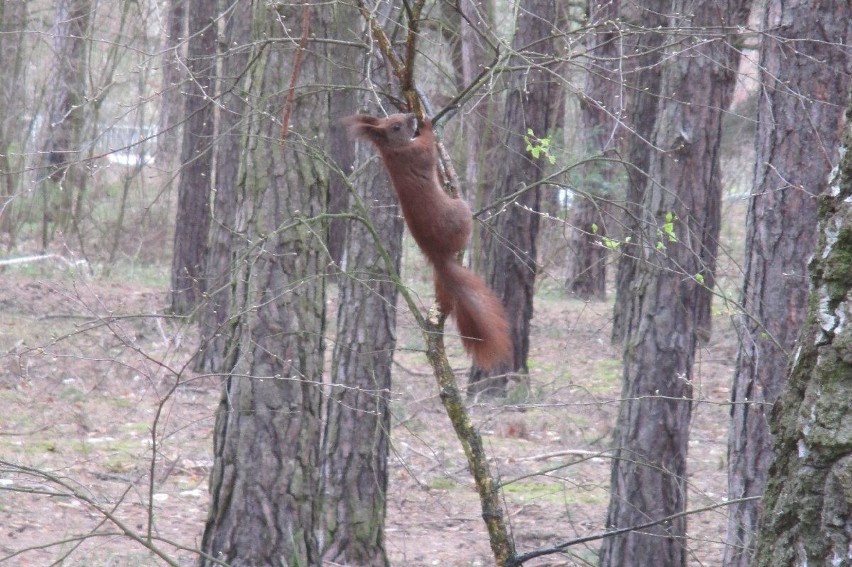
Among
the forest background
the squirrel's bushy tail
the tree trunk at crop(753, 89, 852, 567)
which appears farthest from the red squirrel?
the tree trunk at crop(753, 89, 852, 567)

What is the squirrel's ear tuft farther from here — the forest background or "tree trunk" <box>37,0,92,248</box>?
"tree trunk" <box>37,0,92,248</box>

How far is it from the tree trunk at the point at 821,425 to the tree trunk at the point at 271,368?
307 cm

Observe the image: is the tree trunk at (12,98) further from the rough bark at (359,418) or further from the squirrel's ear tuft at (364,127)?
the squirrel's ear tuft at (364,127)

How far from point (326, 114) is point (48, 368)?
7081mm

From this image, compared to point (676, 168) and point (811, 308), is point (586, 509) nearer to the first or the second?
point (676, 168)

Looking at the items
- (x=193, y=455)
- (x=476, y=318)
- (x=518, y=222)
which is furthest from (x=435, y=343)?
(x=518, y=222)

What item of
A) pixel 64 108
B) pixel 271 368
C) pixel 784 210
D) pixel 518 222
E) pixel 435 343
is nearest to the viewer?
pixel 435 343

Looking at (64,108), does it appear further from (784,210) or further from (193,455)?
(784,210)

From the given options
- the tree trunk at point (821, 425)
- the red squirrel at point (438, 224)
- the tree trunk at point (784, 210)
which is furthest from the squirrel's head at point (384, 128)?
the tree trunk at point (821, 425)

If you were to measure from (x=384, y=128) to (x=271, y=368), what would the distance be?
1.30 meters

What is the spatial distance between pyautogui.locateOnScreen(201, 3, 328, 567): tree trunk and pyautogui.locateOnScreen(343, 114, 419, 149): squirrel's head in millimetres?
646

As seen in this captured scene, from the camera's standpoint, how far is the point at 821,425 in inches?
62.7

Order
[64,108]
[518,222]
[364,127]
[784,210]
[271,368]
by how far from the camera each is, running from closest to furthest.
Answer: [364,127], [271,368], [784,210], [518,222], [64,108]

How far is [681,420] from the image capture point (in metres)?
6.02
